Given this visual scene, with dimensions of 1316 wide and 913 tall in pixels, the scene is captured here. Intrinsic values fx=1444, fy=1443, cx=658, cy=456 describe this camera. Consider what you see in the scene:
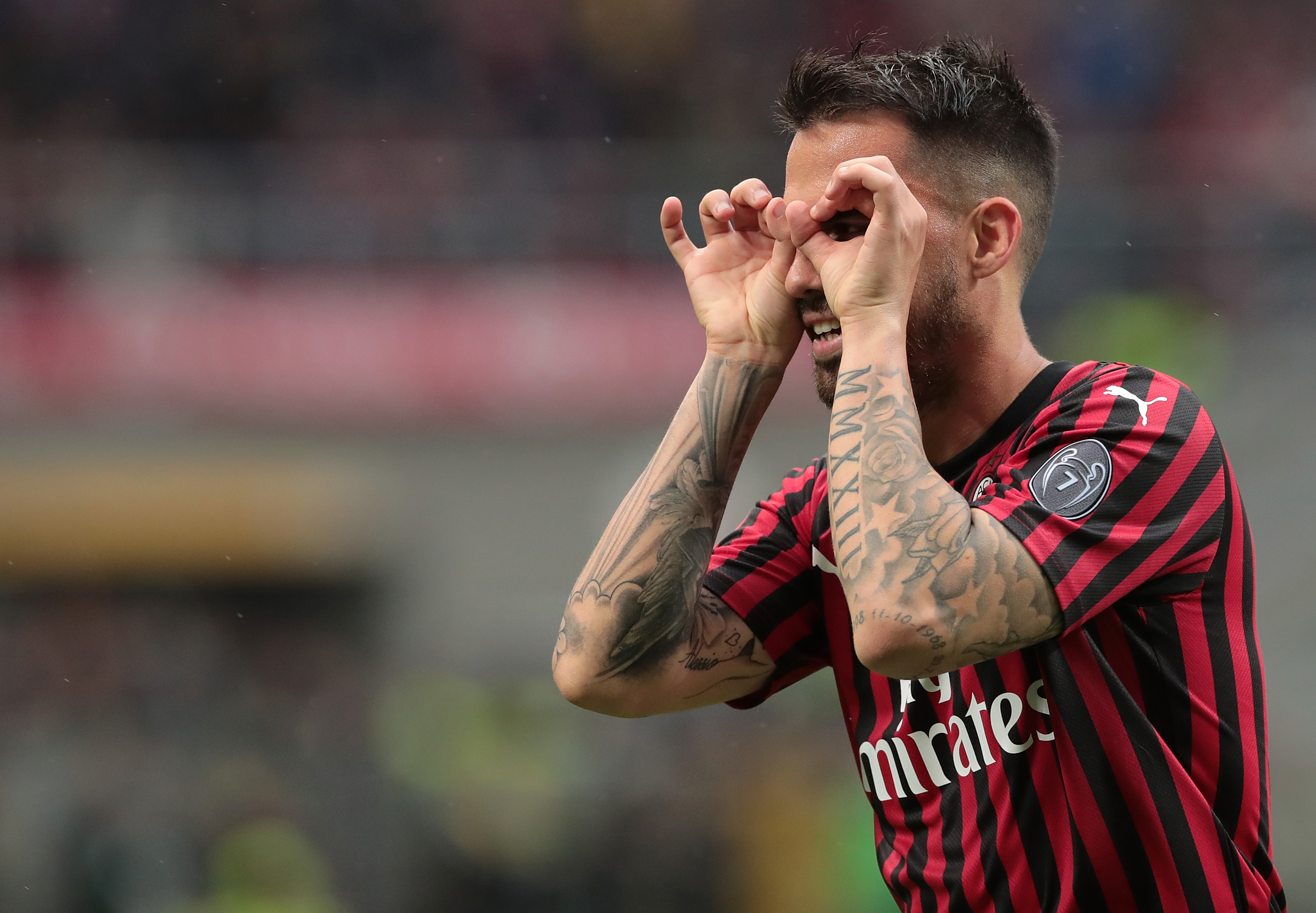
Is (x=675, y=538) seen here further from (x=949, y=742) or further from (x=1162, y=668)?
(x=1162, y=668)

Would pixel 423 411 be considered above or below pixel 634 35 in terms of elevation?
below

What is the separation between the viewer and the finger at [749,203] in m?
2.41

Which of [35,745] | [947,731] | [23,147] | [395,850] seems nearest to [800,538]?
[947,731]

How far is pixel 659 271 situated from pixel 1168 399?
7387mm

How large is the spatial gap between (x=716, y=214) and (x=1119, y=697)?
1050mm

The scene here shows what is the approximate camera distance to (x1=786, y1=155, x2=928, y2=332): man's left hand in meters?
2.00

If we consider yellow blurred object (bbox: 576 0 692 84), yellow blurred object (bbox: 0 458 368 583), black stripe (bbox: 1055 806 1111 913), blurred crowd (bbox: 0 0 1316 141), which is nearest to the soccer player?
black stripe (bbox: 1055 806 1111 913)

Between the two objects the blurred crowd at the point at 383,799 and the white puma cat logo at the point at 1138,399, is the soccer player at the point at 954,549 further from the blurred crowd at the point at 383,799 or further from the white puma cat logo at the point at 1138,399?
the blurred crowd at the point at 383,799

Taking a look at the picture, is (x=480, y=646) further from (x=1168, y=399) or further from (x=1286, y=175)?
(x=1168, y=399)

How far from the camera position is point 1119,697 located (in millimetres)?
1943

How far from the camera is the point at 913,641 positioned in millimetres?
1842

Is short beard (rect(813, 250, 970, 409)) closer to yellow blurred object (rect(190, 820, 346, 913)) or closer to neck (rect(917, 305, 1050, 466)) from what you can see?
neck (rect(917, 305, 1050, 466))

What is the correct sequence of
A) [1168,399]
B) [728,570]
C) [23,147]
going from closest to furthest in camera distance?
[1168,399] → [728,570] → [23,147]

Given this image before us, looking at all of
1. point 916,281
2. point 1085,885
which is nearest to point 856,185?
point 916,281
